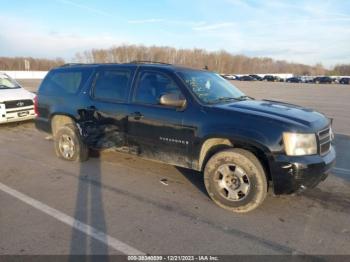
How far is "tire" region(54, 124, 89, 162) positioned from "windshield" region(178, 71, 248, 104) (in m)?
2.38

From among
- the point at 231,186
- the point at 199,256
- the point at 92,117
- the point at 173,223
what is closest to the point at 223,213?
the point at 231,186

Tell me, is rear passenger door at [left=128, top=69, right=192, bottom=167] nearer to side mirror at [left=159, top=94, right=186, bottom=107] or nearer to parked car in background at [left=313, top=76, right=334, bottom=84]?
side mirror at [left=159, top=94, right=186, bottom=107]

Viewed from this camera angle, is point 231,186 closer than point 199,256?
No

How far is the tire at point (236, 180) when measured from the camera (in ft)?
13.8

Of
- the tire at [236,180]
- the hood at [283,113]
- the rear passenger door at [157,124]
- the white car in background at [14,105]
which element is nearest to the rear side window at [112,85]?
the rear passenger door at [157,124]

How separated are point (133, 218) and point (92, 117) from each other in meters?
2.49

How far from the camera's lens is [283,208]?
4445 mm

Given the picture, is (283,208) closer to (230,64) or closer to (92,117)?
(92,117)

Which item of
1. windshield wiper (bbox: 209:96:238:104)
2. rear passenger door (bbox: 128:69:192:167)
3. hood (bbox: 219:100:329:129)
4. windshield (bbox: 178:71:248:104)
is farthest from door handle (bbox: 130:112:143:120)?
hood (bbox: 219:100:329:129)

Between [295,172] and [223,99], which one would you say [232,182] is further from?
[223,99]

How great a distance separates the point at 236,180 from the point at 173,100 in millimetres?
1395

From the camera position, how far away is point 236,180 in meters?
4.41

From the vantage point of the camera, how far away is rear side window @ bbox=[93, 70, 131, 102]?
557cm

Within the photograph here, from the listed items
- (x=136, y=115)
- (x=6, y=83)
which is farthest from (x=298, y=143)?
(x=6, y=83)
